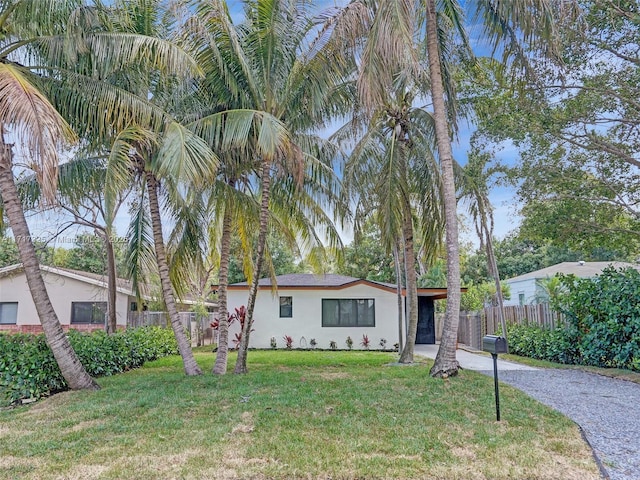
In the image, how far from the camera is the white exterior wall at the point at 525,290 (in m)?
20.7

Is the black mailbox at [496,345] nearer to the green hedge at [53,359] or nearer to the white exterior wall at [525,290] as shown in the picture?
the green hedge at [53,359]

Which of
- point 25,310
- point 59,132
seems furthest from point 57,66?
point 25,310

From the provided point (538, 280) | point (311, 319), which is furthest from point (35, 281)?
point (538, 280)

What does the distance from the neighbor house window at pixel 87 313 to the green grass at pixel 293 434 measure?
11526 mm

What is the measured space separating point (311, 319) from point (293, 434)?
11795mm

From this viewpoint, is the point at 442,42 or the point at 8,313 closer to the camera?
the point at 442,42

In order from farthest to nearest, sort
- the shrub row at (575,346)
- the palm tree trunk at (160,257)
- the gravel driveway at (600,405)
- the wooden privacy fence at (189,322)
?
the wooden privacy fence at (189,322) < the shrub row at (575,346) < the palm tree trunk at (160,257) < the gravel driveway at (600,405)

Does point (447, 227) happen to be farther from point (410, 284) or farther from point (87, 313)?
point (87, 313)

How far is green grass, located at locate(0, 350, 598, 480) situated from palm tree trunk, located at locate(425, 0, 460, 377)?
0.61 meters

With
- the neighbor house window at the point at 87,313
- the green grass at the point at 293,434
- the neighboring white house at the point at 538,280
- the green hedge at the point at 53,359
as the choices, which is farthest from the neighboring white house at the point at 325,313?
the green grass at the point at 293,434

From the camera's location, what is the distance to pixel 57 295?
18.3 meters

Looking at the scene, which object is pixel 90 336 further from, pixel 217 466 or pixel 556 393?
pixel 556 393

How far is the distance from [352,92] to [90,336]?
7.94 meters

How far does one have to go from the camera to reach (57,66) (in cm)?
768
